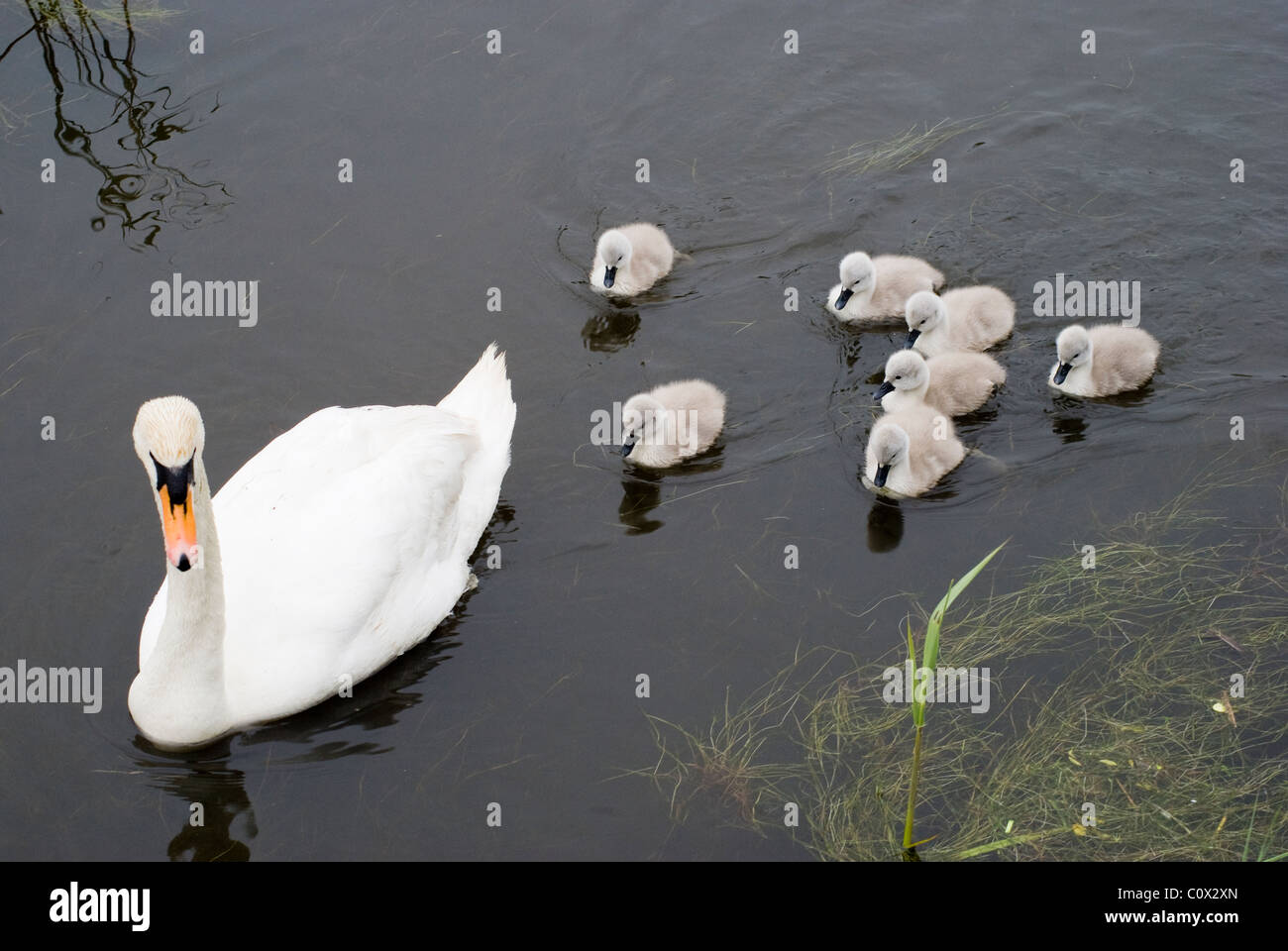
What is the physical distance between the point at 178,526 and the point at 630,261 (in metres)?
4.22

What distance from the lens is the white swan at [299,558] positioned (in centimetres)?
601

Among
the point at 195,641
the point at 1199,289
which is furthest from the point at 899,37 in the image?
the point at 195,641

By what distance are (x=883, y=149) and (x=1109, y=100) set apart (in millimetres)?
1900

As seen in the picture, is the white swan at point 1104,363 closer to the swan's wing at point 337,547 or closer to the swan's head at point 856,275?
the swan's head at point 856,275

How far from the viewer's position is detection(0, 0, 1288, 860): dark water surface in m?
6.58

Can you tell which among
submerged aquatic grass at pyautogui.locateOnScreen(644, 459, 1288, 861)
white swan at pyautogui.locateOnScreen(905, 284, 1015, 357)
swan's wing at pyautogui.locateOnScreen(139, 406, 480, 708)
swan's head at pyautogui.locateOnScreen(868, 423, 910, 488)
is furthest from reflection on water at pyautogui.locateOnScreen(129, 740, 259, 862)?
white swan at pyautogui.locateOnScreen(905, 284, 1015, 357)

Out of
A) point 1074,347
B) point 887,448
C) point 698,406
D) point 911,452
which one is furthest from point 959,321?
point 698,406

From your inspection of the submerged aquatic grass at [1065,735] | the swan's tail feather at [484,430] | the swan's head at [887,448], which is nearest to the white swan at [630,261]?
the swan's tail feather at [484,430]

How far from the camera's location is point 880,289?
8930 mm

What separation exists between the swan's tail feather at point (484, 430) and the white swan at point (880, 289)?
2294 millimetres

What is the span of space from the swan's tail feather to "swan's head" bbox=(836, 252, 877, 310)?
2.27 m

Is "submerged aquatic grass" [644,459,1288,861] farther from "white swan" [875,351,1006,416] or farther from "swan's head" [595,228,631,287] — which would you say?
"swan's head" [595,228,631,287]

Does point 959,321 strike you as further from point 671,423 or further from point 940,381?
point 671,423

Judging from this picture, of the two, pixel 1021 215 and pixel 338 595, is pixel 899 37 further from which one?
pixel 338 595
